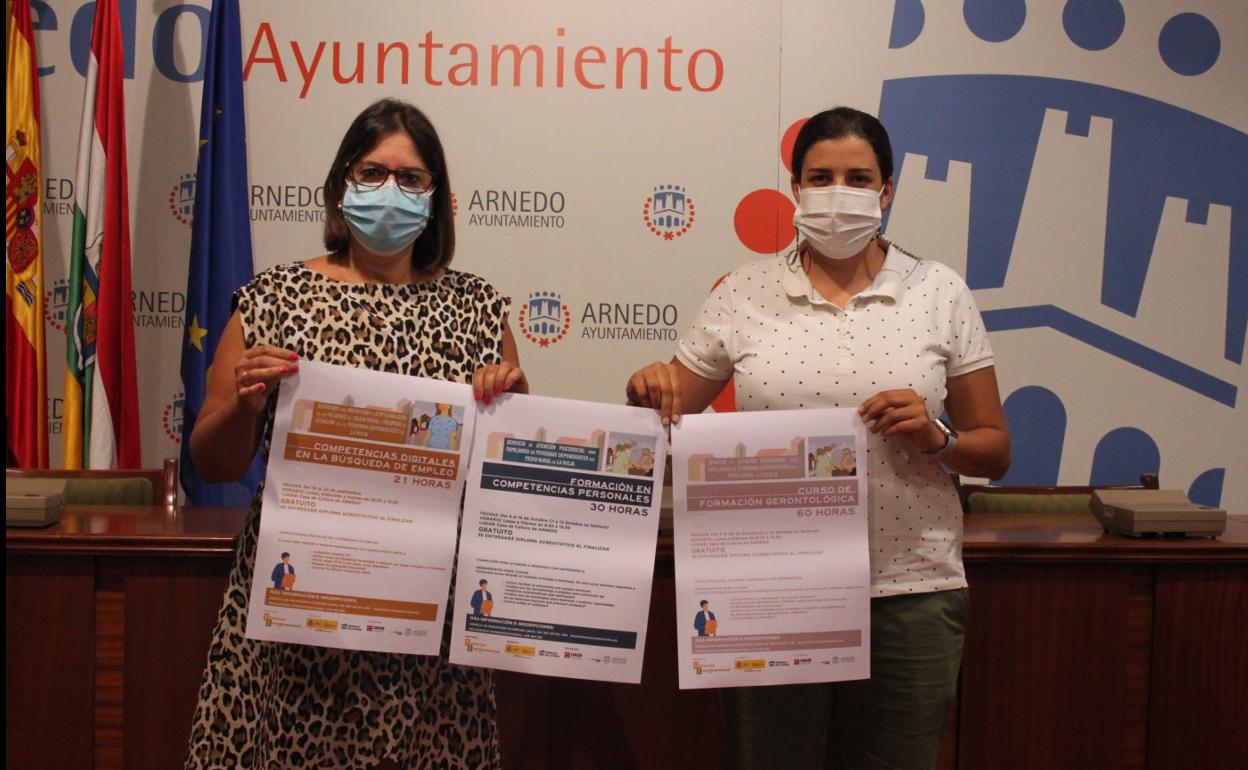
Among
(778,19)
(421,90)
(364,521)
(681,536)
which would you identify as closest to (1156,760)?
(681,536)

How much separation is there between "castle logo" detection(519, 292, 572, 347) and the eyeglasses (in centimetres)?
195

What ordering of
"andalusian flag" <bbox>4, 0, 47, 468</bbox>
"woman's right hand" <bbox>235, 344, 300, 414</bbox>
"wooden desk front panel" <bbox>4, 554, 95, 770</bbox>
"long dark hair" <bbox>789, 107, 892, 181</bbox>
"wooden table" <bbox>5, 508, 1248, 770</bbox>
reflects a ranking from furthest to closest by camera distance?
"andalusian flag" <bbox>4, 0, 47, 468</bbox>
"wooden table" <bbox>5, 508, 1248, 770</bbox>
"wooden desk front panel" <bbox>4, 554, 95, 770</bbox>
"long dark hair" <bbox>789, 107, 892, 181</bbox>
"woman's right hand" <bbox>235, 344, 300, 414</bbox>

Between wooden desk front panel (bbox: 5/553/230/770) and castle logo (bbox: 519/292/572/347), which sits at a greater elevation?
castle logo (bbox: 519/292/572/347)

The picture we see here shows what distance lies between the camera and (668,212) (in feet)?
12.3

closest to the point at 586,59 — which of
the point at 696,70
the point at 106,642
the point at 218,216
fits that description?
the point at 696,70

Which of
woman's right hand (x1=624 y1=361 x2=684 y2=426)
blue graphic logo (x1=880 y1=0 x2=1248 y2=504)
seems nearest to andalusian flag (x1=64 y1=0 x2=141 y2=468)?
woman's right hand (x1=624 y1=361 x2=684 y2=426)

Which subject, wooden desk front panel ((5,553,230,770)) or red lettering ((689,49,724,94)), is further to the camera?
red lettering ((689,49,724,94))

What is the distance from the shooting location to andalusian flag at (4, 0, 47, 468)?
3406mm

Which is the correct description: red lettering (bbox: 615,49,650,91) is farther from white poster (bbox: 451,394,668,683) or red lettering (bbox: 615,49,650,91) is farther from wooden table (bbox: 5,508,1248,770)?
white poster (bbox: 451,394,668,683)

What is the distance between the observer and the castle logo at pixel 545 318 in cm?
376

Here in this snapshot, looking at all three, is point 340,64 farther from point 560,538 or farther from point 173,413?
point 560,538

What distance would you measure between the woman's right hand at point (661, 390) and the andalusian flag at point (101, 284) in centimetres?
235

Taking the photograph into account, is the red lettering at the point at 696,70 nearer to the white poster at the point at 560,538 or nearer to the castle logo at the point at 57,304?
the white poster at the point at 560,538

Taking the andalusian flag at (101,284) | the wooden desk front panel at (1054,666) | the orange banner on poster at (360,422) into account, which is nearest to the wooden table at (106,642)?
the orange banner on poster at (360,422)
